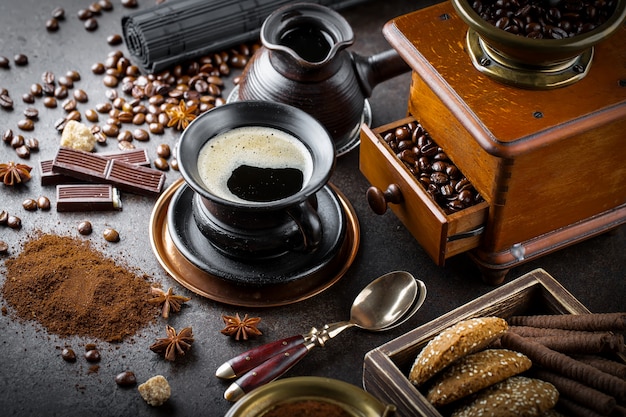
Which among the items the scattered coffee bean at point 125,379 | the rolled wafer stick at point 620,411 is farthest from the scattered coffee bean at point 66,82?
the rolled wafer stick at point 620,411

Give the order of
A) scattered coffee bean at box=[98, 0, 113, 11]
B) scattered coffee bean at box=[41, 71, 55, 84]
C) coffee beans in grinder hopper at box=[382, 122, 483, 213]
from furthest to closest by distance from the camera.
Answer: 1. scattered coffee bean at box=[98, 0, 113, 11]
2. scattered coffee bean at box=[41, 71, 55, 84]
3. coffee beans in grinder hopper at box=[382, 122, 483, 213]

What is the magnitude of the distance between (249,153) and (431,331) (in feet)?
2.32

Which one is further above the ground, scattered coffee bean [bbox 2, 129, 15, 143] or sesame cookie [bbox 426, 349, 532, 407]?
sesame cookie [bbox 426, 349, 532, 407]

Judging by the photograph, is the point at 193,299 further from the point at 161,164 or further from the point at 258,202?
the point at 161,164

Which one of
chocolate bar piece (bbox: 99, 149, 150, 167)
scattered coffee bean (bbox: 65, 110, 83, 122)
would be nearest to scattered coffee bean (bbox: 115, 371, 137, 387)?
chocolate bar piece (bbox: 99, 149, 150, 167)

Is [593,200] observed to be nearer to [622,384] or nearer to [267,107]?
[622,384]

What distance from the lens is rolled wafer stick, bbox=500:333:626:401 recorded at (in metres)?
1.89

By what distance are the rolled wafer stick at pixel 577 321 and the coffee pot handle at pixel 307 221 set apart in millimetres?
521

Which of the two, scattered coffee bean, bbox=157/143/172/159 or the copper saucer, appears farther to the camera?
scattered coffee bean, bbox=157/143/172/159

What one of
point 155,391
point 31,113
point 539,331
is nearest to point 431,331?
point 539,331

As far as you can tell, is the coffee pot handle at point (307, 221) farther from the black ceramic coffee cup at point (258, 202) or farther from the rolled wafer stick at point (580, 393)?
the rolled wafer stick at point (580, 393)

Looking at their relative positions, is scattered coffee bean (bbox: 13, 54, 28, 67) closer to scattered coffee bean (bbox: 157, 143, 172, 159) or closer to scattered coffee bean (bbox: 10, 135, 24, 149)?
scattered coffee bean (bbox: 10, 135, 24, 149)

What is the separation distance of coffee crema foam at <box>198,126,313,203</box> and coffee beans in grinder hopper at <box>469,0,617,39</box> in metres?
0.60

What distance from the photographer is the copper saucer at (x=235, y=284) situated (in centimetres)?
235
